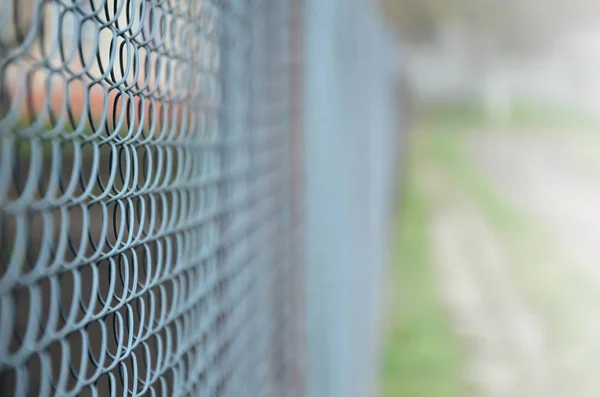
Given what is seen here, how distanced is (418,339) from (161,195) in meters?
5.30

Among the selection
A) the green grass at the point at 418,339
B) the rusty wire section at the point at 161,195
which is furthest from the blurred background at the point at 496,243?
the rusty wire section at the point at 161,195

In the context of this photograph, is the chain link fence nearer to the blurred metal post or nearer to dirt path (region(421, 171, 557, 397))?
the blurred metal post

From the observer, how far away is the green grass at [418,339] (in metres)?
5.19

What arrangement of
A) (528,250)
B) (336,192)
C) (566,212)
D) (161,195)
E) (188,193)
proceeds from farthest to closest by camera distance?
1. (566,212)
2. (528,250)
3. (336,192)
4. (188,193)
5. (161,195)

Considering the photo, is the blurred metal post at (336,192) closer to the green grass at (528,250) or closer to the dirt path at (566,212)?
the dirt path at (566,212)

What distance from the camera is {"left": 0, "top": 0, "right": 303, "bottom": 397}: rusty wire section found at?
530mm

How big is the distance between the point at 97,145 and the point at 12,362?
21 centimetres

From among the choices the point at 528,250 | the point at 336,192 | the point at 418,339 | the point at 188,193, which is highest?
the point at 188,193

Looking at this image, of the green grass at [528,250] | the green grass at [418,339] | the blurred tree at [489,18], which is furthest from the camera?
the blurred tree at [489,18]

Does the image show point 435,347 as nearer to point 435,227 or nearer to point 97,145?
point 435,227

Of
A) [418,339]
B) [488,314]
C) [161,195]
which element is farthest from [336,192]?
[488,314]

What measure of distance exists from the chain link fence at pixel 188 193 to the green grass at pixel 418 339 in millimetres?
2415

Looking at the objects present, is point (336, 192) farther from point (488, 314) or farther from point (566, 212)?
point (566, 212)

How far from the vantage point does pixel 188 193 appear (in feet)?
3.43
